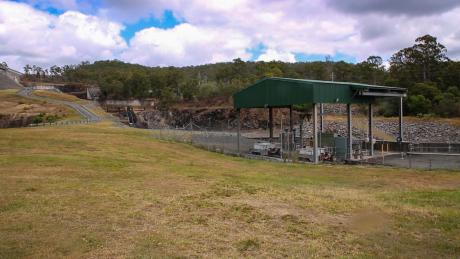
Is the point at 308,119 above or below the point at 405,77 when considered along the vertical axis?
below

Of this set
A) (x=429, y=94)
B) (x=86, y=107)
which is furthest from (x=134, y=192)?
(x=86, y=107)

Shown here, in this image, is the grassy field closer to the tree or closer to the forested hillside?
the forested hillside

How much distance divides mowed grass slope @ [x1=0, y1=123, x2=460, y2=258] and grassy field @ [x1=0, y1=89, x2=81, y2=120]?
58957mm

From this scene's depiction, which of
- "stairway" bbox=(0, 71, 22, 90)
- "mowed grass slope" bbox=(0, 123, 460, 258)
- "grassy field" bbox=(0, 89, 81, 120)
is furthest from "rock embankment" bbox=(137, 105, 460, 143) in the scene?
"stairway" bbox=(0, 71, 22, 90)

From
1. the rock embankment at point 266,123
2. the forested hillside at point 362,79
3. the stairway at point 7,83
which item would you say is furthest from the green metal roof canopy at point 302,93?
the stairway at point 7,83

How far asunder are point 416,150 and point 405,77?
137 feet

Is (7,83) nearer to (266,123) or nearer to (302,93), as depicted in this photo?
(266,123)

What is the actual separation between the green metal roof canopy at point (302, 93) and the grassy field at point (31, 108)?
44.0 meters

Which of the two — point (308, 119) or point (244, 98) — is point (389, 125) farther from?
point (244, 98)

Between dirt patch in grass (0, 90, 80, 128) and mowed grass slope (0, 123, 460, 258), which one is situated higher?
dirt patch in grass (0, 90, 80, 128)

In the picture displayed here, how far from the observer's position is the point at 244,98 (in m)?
37.9

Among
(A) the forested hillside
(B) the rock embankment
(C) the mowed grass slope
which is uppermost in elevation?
(A) the forested hillside

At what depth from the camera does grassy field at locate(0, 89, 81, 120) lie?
7501 centimetres

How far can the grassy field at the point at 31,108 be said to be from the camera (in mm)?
75012
